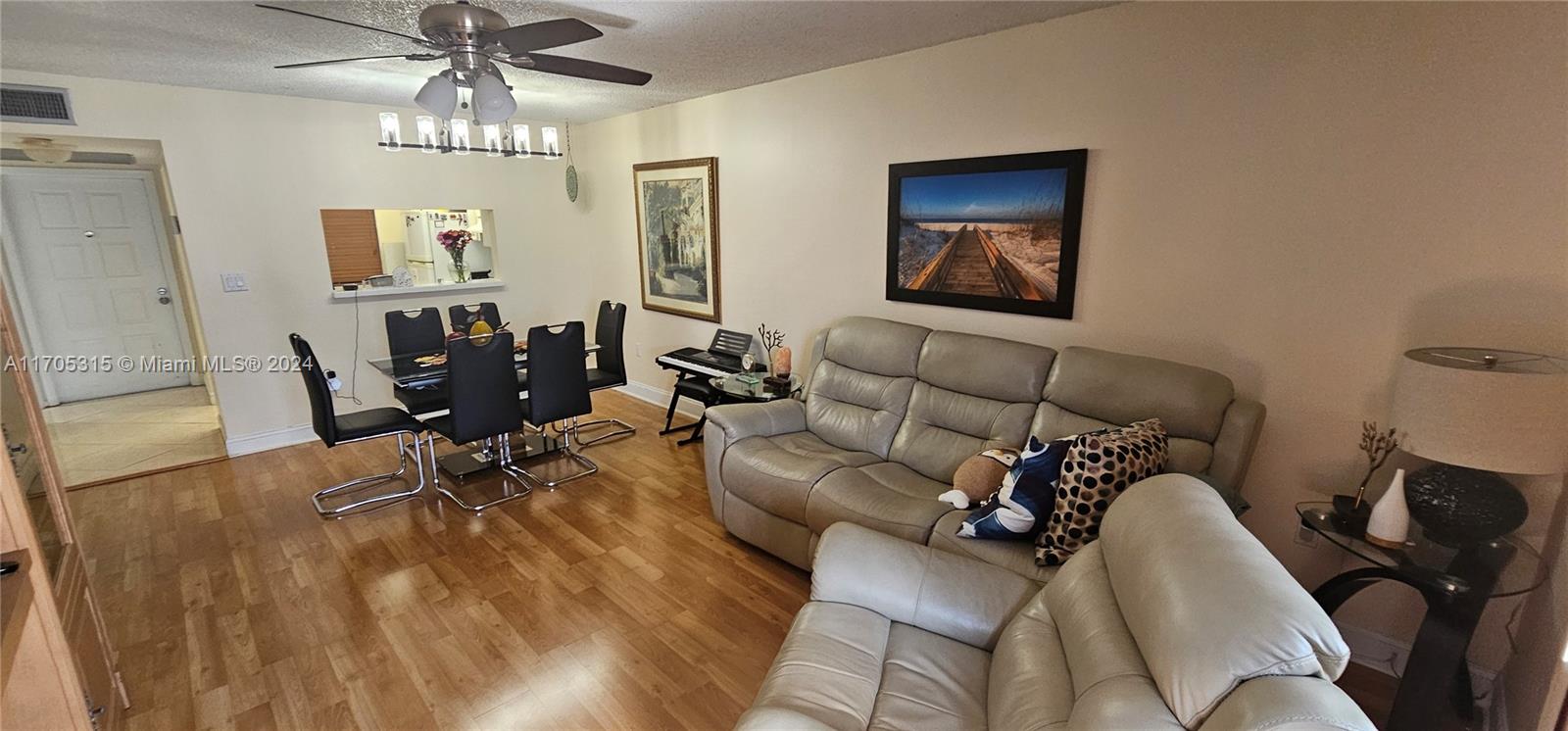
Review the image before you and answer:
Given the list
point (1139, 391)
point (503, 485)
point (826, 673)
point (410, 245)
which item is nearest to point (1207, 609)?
point (826, 673)

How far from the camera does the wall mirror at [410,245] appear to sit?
5273 mm

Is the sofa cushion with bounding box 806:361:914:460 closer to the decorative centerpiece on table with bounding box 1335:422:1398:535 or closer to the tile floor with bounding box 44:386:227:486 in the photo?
the decorative centerpiece on table with bounding box 1335:422:1398:535

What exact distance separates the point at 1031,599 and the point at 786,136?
2.94 meters

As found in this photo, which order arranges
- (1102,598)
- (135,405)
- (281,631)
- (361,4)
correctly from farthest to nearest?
1. (135,405)
2. (281,631)
3. (361,4)
4. (1102,598)

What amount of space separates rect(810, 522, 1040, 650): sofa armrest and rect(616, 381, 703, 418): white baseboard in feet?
10.3

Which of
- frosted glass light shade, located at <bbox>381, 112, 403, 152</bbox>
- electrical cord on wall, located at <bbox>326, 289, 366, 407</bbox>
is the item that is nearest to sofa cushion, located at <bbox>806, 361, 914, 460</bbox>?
frosted glass light shade, located at <bbox>381, 112, 403, 152</bbox>

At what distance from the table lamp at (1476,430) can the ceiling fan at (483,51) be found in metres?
2.51

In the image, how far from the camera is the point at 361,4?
7.22 ft

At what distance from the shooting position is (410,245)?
20.7 feet

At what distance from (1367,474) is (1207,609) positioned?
4.60 feet

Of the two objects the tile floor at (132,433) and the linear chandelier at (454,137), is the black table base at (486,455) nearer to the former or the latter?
the tile floor at (132,433)

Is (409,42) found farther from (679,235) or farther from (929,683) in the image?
(929,683)

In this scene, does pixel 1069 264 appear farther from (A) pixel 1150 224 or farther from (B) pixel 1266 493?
(B) pixel 1266 493

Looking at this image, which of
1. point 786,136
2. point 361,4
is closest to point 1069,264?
point 786,136
